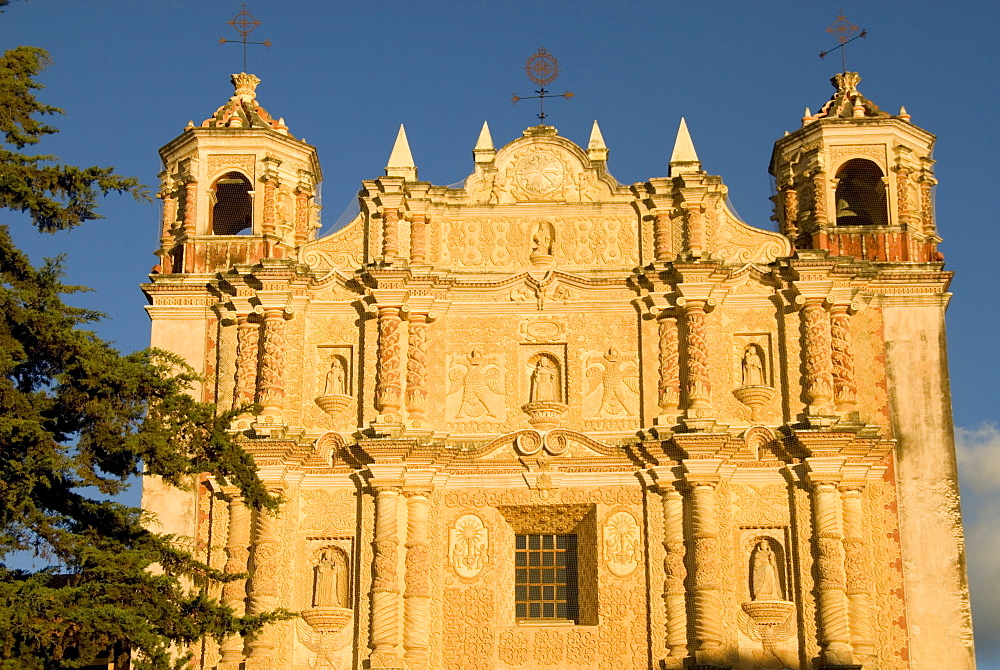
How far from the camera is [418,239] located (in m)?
26.6

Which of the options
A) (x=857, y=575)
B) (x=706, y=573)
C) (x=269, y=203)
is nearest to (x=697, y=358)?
(x=706, y=573)

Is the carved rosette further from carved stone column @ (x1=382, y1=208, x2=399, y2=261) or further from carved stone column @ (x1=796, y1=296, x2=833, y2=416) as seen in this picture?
carved stone column @ (x1=382, y1=208, x2=399, y2=261)

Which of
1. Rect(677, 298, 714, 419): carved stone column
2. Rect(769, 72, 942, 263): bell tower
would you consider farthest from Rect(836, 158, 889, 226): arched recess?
Rect(677, 298, 714, 419): carved stone column

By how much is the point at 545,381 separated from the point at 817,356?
408 cm

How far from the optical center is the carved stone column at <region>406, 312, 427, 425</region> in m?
25.6

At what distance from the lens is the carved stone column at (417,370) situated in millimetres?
25578

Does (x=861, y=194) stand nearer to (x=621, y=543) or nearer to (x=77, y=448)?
(x=621, y=543)

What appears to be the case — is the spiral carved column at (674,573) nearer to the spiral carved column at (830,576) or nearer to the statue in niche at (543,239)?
the spiral carved column at (830,576)

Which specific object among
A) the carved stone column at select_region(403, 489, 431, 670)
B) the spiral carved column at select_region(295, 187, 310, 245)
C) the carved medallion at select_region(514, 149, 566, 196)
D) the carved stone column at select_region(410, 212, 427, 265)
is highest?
the carved medallion at select_region(514, 149, 566, 196)

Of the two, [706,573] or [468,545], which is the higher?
[468,545]

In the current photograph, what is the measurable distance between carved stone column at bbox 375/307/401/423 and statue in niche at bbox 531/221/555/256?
2470 mm

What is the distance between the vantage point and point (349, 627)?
24.5 m

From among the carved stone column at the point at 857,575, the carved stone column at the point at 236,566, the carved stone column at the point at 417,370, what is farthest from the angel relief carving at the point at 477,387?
the carved stone column at the point at 857,575

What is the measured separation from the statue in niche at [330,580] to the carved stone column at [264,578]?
0.58 meters
